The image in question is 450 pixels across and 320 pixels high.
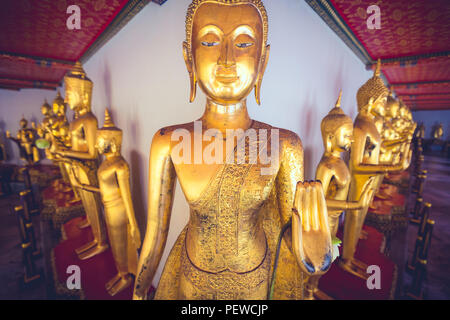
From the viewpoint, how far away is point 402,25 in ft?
5.40

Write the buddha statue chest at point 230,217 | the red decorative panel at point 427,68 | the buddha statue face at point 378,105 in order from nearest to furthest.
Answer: the buddha statue chest at point 230,217 < the buddha statue face at point 378,105 < the red decorative panel at point 427,68

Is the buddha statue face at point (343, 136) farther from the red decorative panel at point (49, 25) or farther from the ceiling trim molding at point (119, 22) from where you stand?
the red decorative panel at point (49, 25)

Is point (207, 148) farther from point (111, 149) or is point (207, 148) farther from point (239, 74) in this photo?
point (111, 149)

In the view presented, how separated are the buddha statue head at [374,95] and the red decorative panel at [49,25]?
80.5 inches

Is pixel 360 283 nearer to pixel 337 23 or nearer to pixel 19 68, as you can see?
pixel 337 23

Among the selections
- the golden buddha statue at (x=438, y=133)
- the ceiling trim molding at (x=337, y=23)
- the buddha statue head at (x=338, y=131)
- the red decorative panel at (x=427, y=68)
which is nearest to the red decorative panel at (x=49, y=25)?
the ceiling trim molding at (x=337, y=23)

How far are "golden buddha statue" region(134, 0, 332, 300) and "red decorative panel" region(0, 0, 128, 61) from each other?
1.14m

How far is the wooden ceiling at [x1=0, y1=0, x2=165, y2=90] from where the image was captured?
1.37m

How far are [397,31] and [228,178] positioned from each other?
2.18 m

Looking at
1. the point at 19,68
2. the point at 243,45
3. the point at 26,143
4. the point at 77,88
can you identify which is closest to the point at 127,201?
the point at 77,88

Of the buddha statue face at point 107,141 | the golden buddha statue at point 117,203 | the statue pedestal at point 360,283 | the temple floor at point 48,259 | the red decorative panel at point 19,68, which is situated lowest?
the temple floor at point 48,259

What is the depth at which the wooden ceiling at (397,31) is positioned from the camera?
4.54 feet

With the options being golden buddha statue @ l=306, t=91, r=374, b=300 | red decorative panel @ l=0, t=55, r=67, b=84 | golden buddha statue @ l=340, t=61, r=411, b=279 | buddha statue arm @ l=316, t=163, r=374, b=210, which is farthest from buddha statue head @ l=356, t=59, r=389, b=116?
red decorative panel @ l=0, t=55, r=67, b=84
